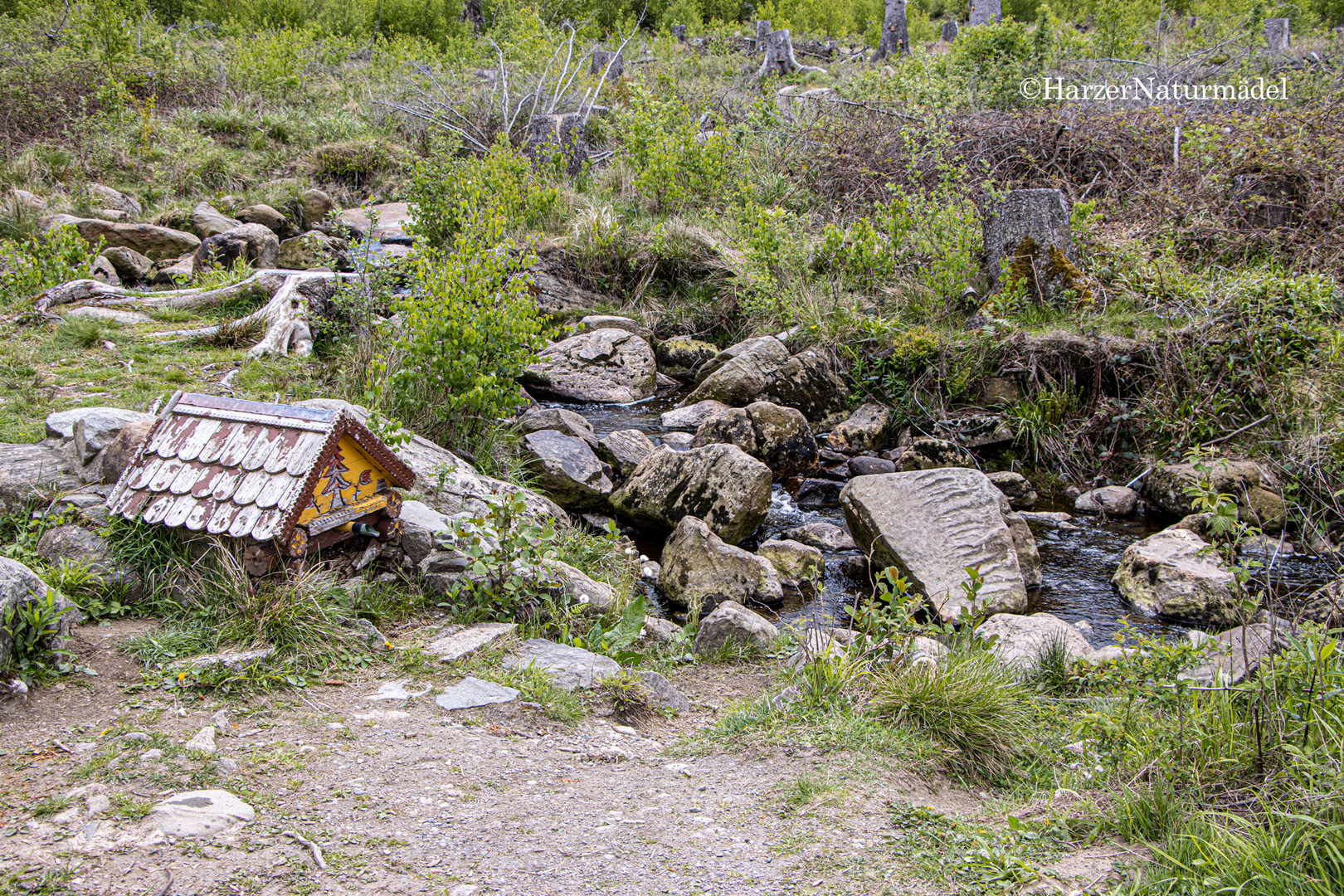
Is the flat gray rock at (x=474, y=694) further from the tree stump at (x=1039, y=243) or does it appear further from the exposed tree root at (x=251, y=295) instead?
the tree stump at (x=1039, y=243)

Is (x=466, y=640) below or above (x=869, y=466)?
above

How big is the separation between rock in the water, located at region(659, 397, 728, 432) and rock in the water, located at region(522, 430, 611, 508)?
193 centimetres

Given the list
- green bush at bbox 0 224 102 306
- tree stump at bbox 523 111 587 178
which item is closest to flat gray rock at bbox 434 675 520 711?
green bush at bbox 0 224 102 306

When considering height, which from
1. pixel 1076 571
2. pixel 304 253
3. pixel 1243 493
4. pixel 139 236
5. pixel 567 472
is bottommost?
pixel 1076 571

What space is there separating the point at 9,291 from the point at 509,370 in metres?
5.42

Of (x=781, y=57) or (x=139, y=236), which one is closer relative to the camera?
(x=139, y=236)

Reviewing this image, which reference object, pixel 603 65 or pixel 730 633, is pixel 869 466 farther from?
pixel 603 65

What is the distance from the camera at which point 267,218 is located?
12219mm

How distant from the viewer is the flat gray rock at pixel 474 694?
327 centimetres

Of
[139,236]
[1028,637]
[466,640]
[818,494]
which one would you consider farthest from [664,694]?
[139,236]

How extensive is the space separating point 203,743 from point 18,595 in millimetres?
984

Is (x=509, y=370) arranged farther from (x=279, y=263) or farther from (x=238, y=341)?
(x=279, y=263)

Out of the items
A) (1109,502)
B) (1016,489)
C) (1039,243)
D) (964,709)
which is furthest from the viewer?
(1039,243)

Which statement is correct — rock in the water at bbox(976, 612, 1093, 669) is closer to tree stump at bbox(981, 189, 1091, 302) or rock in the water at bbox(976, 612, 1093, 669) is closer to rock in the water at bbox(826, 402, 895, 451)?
rock in the water at bbox(826, 402, 895, 451)
